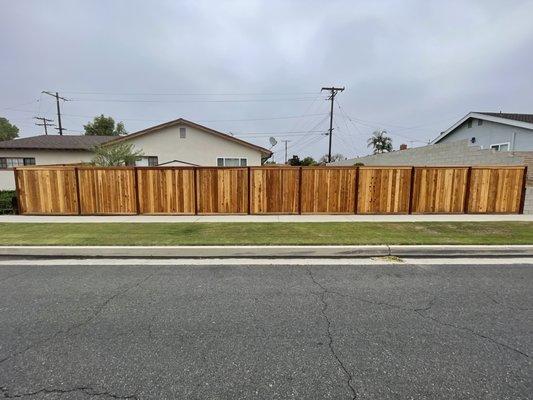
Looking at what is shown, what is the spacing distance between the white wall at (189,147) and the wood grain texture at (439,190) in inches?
492

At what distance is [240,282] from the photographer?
4.94 meters

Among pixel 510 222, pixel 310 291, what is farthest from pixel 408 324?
pixel 510 222

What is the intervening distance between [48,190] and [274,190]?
8.68m

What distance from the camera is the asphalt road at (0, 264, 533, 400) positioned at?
257 centimetres

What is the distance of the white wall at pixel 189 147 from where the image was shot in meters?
21.0

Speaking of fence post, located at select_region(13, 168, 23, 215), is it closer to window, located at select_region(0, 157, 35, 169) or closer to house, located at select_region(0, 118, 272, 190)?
house, located at select_region(0, 118, 272, 190)

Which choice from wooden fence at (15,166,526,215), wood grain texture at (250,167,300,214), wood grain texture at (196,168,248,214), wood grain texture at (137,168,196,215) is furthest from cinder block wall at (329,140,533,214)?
wood grain texture at (137,168,196,215)

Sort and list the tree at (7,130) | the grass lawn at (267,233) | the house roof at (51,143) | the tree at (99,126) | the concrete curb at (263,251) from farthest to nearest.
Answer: the tree at (7,130)
the tree at (99,126)
the house roof at (51,143)
the grass lawn at (267,233)
the concrete curb at (263,251)

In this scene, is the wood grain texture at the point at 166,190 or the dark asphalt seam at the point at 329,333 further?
the wood grain texture at the point at 166,190

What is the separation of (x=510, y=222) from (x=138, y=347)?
11286 millimetres

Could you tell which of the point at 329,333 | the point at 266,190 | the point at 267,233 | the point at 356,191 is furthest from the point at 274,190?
the point at 329,333

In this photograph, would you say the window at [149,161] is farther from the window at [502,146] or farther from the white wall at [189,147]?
the window at [502,146]

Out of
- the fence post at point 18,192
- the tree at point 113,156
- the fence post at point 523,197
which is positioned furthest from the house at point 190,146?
the fence post at point 523,197

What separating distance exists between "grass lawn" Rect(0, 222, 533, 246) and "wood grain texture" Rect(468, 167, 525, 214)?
7.25 ft
